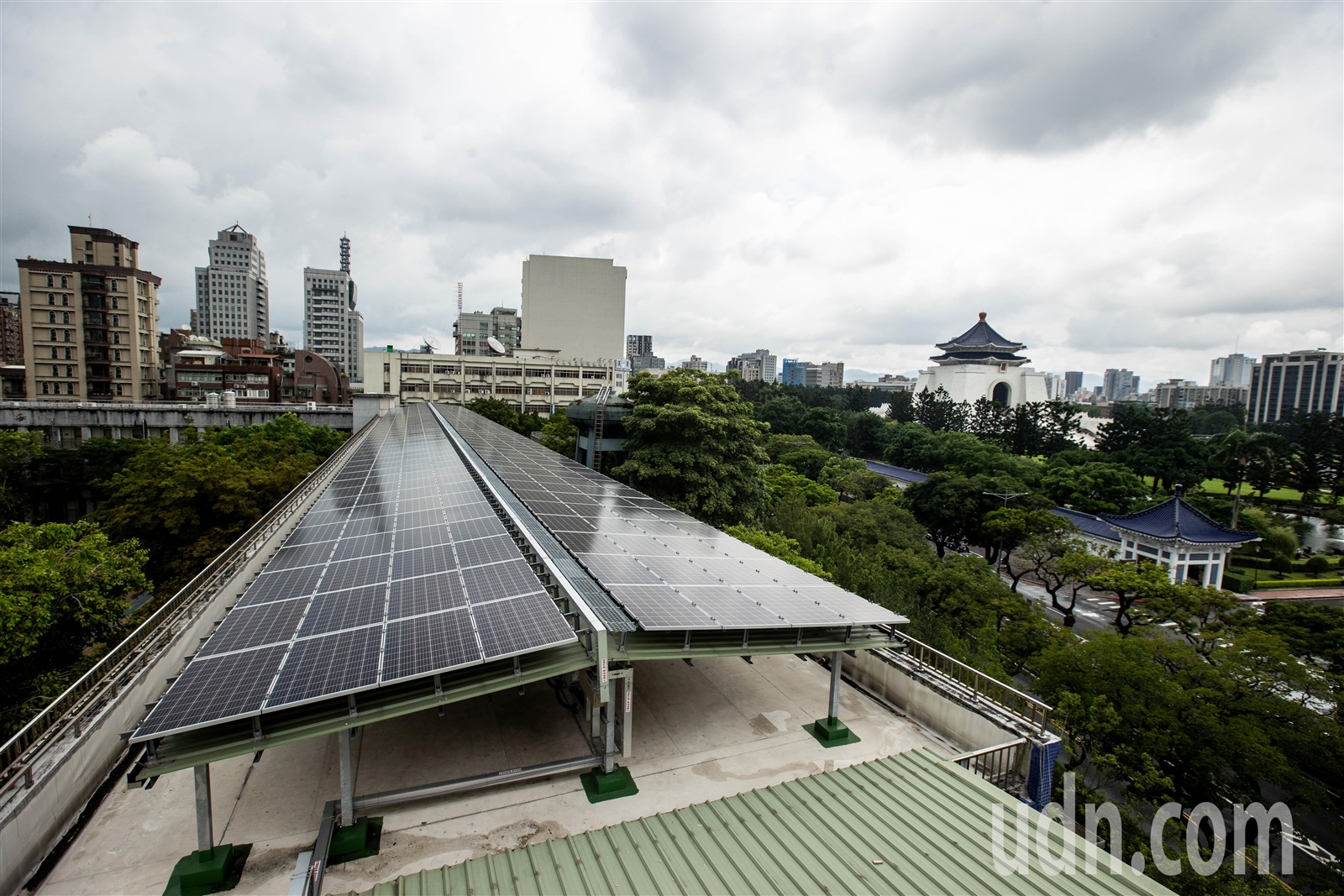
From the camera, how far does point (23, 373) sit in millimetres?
63375

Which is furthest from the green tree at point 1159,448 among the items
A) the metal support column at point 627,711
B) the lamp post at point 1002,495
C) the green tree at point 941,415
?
the metal support column at point 627,711

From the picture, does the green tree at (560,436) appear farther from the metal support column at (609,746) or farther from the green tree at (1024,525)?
the metal support column at (609,746)

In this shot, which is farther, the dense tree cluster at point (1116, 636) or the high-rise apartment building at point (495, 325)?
the high-rise apartment building at point (495, 325)

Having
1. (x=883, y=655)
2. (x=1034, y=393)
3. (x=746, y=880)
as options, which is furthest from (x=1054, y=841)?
(x=1034, y=393)

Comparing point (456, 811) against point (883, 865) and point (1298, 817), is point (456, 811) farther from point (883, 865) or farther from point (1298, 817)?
point (1298, 817)

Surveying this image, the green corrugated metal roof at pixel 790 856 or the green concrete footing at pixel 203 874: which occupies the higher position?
the green corrugated metal roof at pixel 790 856

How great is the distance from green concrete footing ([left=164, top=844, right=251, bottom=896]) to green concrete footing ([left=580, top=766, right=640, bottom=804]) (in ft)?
13.5

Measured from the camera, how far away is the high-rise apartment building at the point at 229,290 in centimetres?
15538

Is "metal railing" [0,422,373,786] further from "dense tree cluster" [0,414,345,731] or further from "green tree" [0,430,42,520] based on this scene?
"green tree" [0,430,42,520]

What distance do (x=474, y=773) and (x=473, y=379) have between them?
8363 cm

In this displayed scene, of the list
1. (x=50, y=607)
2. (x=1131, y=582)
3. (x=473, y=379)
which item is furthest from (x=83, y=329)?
(x=1131, y=582)

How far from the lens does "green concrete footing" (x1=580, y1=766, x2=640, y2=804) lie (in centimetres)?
822

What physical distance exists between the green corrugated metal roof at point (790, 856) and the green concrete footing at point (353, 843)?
6.75 feet

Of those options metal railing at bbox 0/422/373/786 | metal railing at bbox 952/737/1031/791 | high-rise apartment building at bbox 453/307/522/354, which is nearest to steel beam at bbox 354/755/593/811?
metal railing at bbox 0/422/373/786
